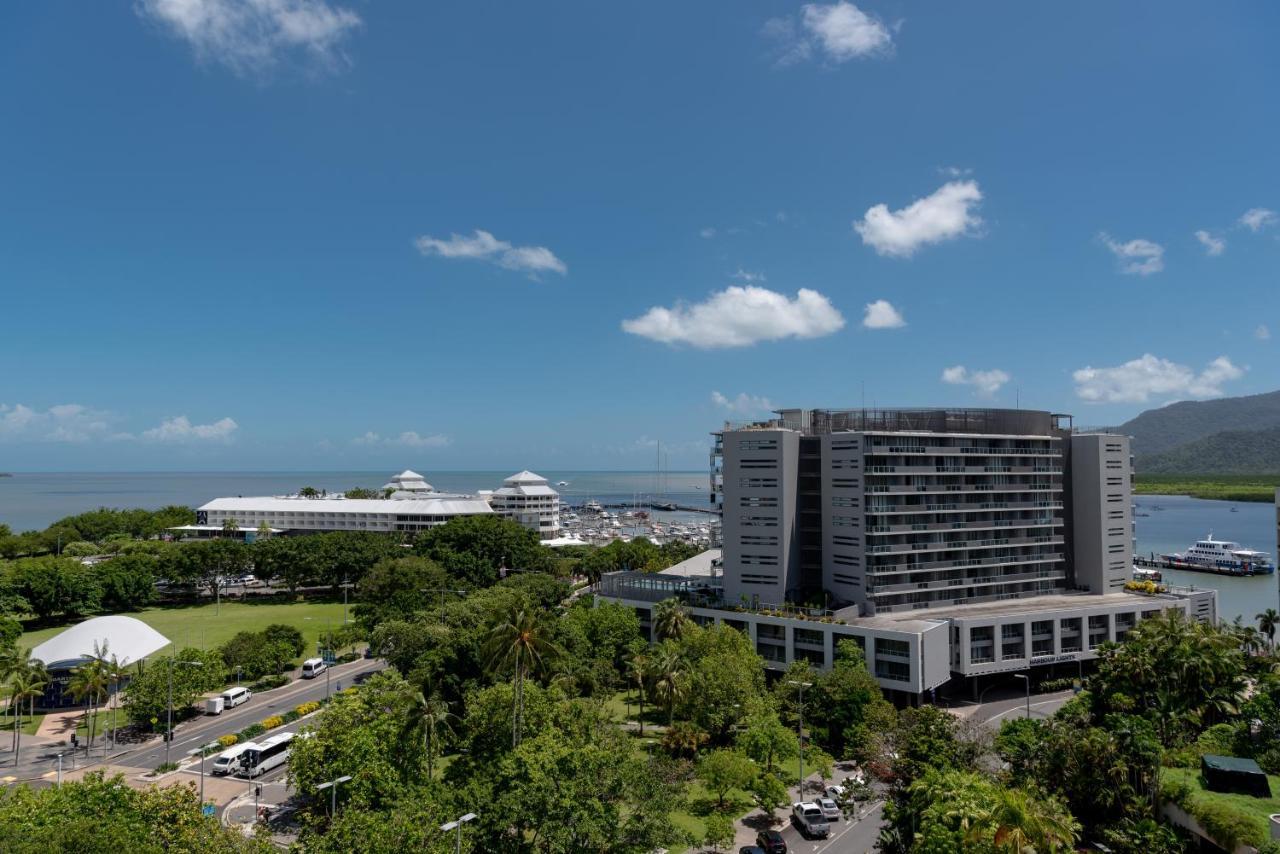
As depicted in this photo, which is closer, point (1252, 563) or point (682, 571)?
point (682, 571)

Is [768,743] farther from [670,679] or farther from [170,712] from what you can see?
[170,712]

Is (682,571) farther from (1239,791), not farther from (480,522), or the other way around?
(1239,791)

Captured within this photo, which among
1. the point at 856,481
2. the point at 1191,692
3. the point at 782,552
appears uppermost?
the point at 856,481

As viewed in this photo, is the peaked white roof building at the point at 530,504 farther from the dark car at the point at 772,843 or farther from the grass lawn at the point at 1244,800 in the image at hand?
the grass lawn at the point at 1244,800

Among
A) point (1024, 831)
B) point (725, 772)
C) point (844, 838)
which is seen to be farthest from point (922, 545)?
point (1024, 831)

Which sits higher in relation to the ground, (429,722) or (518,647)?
(518,647)

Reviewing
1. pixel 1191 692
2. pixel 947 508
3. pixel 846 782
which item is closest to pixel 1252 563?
pixel 947 508

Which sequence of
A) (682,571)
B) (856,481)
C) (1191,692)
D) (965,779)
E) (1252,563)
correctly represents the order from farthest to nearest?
1. (1252,563)
2. (682,571)
3. (856,481)
4. (1191,692)
5. (965,779)
